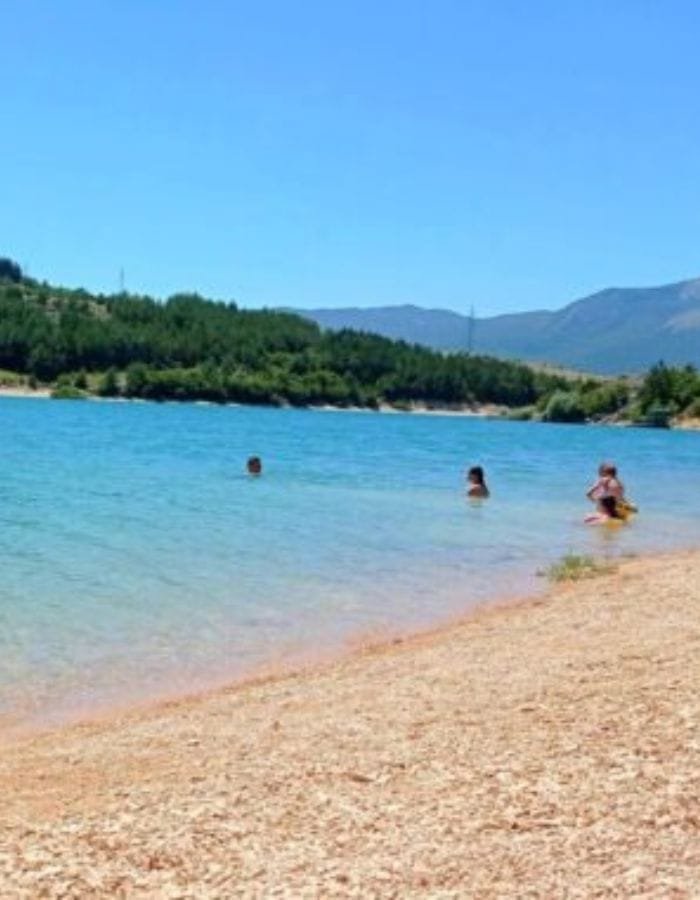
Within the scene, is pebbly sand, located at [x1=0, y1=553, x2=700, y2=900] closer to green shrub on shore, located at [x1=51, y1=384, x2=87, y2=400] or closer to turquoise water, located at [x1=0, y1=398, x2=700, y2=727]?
turquoise water, located at [x1=0, y1=398, x2=700, y2=727]

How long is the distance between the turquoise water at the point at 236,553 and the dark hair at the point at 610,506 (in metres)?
0.90

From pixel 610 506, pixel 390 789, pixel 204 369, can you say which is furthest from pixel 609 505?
pixel 204 369

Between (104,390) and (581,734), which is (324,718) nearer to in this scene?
(581,734)

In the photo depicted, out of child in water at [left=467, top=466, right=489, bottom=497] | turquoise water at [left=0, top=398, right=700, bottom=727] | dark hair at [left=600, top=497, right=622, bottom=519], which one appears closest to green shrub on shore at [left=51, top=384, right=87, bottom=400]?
turquoise water at [left=0, top=398, right=700, bottom=727]

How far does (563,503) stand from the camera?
36.9m

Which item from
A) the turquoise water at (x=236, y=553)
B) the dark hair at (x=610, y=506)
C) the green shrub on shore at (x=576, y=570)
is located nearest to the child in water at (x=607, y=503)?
the dark hair at (x=610, y=506)

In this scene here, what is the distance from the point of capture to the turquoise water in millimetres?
14344

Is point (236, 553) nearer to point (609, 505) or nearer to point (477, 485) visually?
point (609, 505)

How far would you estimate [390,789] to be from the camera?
25.2 feet

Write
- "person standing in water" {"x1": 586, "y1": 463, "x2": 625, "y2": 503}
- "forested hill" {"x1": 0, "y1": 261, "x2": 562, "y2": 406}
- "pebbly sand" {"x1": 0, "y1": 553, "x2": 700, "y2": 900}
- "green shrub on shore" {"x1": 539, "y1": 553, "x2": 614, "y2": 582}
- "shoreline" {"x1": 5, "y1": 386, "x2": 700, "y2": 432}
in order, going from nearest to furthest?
"pebbly sand" {"x1": 0, "y1": 553, "x2": 700, "y2": 900} → "green shrub on shore" {"x1": 539, "y1": 553, "x2": 614, "y2": 582} → "person standing in water" {"x1": 586, "y1": 463, "x2": 625, "y2": 503} → "shoreline" {"x1": 5, "y1": 386, "x2": 700, "y2": 432} → "forested hill" {"x1": 0, "y1": 261, "x2": 562, "y2": 406}

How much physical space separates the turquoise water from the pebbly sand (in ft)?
8.94

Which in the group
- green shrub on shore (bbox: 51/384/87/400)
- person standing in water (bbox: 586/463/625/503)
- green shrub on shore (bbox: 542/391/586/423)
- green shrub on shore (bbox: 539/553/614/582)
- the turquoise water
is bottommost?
green shrub on shore (bbox: 51/384/87/400)

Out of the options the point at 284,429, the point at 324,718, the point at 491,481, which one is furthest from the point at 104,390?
the point at 324,718

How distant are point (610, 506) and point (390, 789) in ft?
78.1
